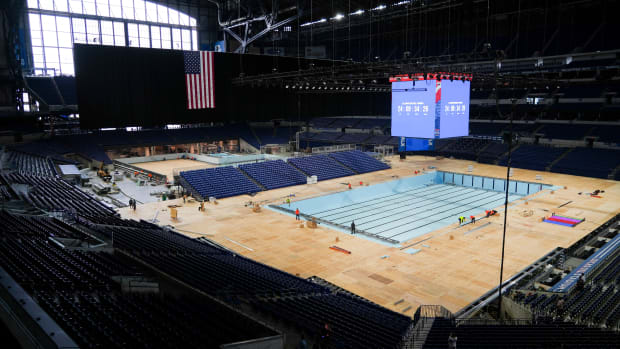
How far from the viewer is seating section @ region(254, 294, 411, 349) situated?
28.0 ft

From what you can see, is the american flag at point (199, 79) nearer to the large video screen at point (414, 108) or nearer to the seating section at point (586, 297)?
the large video screen at point (414, 108)

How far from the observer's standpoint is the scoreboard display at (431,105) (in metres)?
24.1

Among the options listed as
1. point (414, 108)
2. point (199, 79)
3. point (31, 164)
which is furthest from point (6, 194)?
point (414, 108)

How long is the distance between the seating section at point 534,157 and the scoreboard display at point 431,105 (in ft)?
43.9

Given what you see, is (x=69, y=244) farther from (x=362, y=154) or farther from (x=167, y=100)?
(x=362, y=154)

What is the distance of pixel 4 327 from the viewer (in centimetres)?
641

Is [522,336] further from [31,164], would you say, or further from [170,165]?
[170,165]

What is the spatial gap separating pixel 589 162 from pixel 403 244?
24.4 meters

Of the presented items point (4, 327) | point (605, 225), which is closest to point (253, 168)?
point (605, 225)

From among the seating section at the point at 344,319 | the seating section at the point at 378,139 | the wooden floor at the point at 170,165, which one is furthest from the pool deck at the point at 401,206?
the wooden floor at the point at 170,165

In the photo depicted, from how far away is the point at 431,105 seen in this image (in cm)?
2419

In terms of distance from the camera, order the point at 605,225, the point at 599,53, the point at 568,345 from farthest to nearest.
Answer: the point at 599,53
the point at 605,225
the point at 568,345

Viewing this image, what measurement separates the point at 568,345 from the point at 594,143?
34.0 m

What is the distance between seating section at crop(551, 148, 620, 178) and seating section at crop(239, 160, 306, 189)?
71.8 ft
